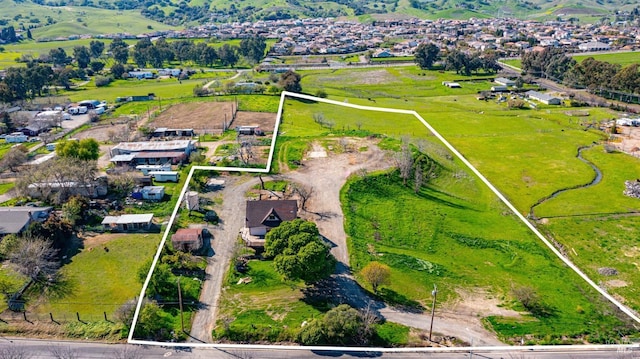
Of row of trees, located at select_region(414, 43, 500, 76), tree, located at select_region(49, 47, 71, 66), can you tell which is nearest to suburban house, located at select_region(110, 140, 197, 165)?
row of trees, located at select_region(414, 43, 500, 76)

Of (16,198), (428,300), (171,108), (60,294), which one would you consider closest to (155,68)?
(171,108)

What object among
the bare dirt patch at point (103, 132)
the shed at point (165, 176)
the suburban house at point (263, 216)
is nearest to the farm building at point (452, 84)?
the bare dirt patch at point (103, 132)

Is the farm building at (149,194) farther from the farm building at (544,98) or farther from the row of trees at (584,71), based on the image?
the row of trees at (584,71)

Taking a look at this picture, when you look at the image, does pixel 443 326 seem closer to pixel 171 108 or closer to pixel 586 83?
pixel 171 108

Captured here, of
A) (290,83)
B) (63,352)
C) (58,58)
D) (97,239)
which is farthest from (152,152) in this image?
(58,58)

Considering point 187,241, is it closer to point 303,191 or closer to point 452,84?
point 303,191

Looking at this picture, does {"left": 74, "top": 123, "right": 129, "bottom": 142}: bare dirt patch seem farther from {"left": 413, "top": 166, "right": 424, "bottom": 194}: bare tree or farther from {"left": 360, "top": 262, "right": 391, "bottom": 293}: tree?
{"left": 360, "top": 262, "right": 391, "bottom": 293}: tree
